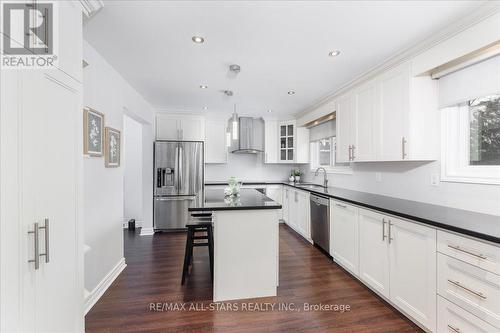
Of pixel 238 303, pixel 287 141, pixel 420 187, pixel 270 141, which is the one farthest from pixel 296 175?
pixel 238 303

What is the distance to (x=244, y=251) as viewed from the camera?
2.23 m

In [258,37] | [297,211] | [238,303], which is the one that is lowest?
[238,303]

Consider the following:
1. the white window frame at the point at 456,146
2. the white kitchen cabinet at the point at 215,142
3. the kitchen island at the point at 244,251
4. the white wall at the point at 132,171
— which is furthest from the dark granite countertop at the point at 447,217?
the white wall at the point at 132,171

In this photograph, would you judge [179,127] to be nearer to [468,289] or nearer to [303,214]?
[303,214]

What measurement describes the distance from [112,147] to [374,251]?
3.06 metres

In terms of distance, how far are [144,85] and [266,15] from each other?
7.20 ft

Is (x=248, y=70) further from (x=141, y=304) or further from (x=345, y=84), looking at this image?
(x=141, y=304)

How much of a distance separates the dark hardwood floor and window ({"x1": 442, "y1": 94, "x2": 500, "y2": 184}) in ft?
4.59

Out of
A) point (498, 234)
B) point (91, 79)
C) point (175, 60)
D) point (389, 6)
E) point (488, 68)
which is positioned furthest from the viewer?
point (175, 60)

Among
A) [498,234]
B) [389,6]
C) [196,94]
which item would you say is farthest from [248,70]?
[498,234]

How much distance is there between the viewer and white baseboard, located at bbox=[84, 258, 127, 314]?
207 cm

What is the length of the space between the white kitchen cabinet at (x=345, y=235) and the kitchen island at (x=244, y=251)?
97 cm

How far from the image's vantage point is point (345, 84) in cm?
309

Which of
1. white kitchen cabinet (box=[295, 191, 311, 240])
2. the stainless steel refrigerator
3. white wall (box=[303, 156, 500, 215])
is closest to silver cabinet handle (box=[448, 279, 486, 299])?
white wall (box=[303, 156, 500, 215])
